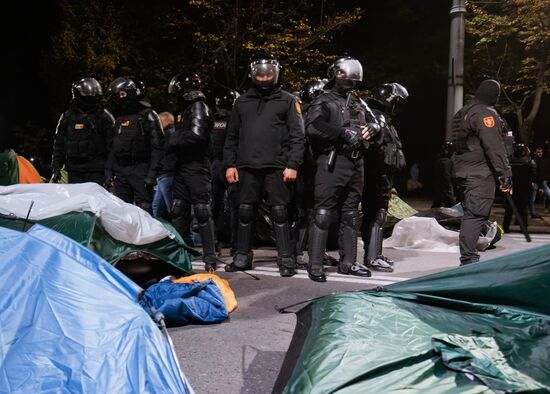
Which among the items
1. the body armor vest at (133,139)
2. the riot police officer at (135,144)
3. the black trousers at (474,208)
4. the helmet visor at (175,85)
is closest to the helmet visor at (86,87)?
the riot police officer at (135,144)

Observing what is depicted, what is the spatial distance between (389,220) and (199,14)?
14515 mm

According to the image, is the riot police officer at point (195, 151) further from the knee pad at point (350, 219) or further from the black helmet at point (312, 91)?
the black helmet at point (312, 91)

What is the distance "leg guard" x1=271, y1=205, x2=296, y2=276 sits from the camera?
19.6ft

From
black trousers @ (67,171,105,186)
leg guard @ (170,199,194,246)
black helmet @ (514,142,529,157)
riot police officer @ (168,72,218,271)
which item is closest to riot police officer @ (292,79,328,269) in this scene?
riot police officer @ (168,72,218,271)

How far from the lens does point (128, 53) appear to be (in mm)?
20625

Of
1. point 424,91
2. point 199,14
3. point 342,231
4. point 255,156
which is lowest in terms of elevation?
point 342,231

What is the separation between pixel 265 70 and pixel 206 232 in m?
1.87

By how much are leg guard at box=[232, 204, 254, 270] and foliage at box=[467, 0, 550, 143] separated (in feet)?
49.0

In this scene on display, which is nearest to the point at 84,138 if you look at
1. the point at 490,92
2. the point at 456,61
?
the point at 490,92

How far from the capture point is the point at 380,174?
6473 mm

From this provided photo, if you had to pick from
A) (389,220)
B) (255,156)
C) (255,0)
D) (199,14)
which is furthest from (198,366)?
(199,14)

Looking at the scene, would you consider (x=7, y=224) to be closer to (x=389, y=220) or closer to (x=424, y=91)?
(x=389, y=220)

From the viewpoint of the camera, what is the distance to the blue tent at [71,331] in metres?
2.24

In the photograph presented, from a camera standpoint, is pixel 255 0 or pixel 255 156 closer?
pixel 255 156
